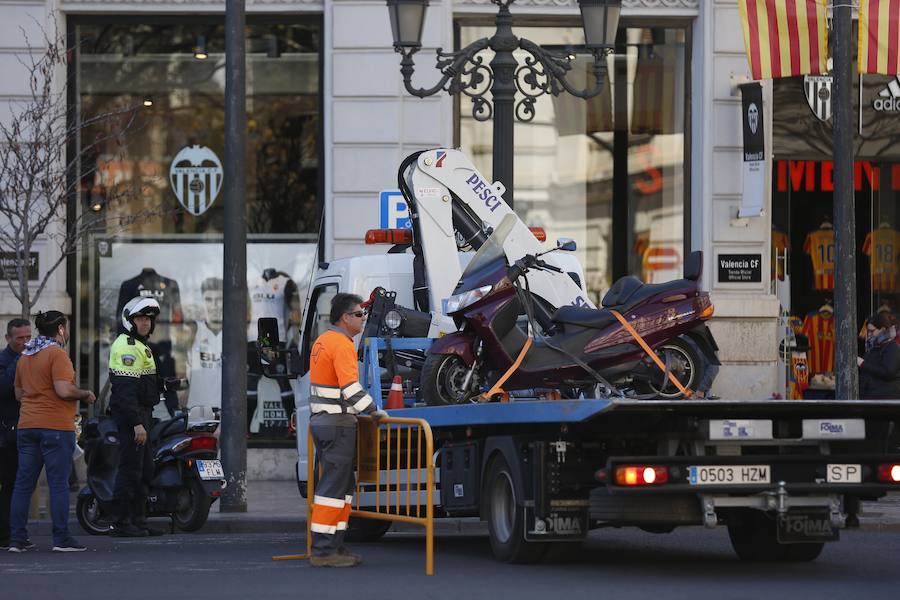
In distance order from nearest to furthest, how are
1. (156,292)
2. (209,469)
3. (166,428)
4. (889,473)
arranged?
(889,473) < (209,469) < (166,428) < (156,292)

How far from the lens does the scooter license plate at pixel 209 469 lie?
1384 cm

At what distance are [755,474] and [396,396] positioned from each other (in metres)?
3.19

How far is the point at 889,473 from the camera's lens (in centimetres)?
1014

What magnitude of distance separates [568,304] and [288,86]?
23.9 ft

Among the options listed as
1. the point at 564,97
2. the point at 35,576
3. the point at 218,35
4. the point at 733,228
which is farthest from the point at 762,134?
the point at 35,576

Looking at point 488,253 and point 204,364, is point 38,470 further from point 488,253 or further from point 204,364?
point 204,364

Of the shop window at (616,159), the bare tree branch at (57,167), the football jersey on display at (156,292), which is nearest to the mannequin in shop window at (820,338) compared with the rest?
the shop window at (616,159)

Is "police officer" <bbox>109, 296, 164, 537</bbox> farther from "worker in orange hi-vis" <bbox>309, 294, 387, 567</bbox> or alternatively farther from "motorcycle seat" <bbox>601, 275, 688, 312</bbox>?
"motorcycle seat" <bbox>601, 275, 688, 312</bbox>

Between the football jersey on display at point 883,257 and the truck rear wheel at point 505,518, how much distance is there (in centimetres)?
1161

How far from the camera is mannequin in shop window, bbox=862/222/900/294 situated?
2136 centimetres

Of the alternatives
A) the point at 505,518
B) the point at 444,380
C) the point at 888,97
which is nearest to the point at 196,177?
the point at 888,97

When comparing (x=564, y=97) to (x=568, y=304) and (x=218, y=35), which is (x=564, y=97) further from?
(x=568, y=304)

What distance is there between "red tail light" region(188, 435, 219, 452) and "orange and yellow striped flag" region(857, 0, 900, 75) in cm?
815

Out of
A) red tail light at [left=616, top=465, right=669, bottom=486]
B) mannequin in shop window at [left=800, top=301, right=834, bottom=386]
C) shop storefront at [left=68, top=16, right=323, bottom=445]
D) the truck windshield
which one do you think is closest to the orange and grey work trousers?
the truck windshield
